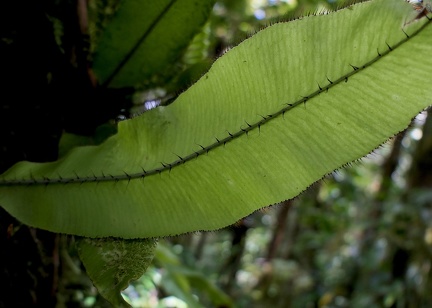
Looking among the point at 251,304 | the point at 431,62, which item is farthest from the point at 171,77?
the point at 251,304

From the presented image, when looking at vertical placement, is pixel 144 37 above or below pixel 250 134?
above

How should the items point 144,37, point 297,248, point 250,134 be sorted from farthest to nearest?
1. point 297,248
2. point 144,37
3. point 250,134

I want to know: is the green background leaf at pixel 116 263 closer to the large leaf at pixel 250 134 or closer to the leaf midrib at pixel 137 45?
the large leaf at pixel 250 134

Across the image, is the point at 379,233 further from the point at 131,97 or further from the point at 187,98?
the point at 187,98

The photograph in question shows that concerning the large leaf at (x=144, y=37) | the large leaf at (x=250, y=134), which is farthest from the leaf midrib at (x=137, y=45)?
the large leaf at (x=250, y=134)

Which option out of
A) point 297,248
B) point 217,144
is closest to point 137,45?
point 217,144

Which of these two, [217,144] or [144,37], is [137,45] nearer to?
[144,37]

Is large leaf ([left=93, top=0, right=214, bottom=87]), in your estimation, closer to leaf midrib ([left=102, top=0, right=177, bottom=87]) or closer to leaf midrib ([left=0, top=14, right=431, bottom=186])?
leaf midrib ([left=102, top=0, right=177, bottom=87])
